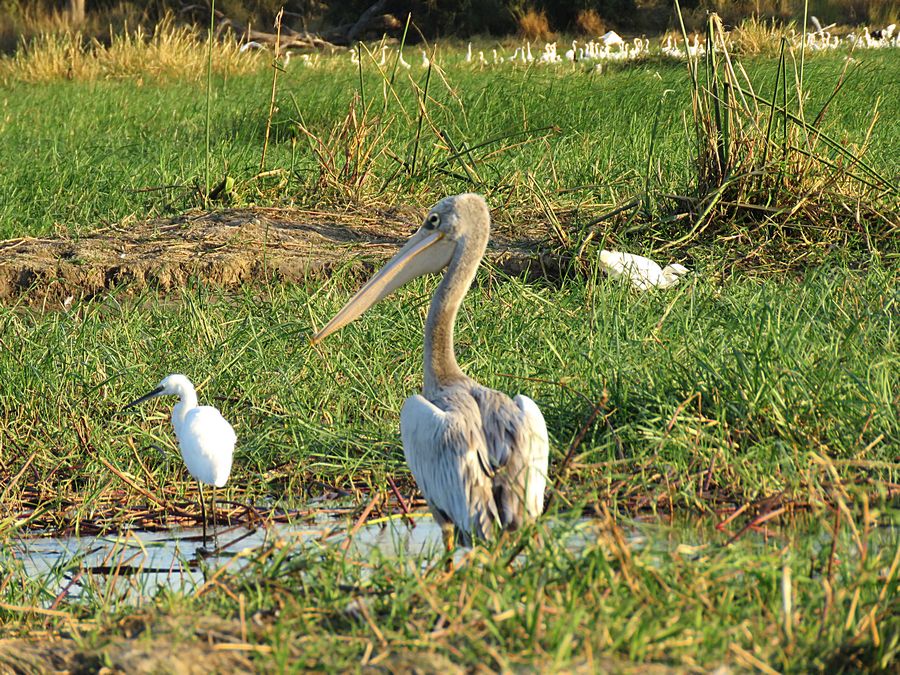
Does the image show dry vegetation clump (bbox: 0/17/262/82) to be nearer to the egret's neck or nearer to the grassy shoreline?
the grassy shoreline

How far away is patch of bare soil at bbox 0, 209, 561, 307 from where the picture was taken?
6883 mm

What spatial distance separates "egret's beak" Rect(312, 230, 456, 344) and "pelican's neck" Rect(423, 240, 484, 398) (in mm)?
60

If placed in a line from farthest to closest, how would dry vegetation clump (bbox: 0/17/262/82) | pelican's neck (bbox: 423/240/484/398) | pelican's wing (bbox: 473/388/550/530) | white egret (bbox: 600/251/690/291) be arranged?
dry vegetation clump (bbox: 0/17/262/82)
white egret (bbox: 600/251/690/291)
pelican's neck (bbox: 423/240/484/398)
pelican's wing (bbox: 473/388/550/530)

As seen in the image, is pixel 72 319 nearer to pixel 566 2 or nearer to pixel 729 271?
pixel 729 271

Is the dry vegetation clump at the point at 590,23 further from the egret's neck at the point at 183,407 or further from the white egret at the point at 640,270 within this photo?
the egret's neck at the point at 183,407

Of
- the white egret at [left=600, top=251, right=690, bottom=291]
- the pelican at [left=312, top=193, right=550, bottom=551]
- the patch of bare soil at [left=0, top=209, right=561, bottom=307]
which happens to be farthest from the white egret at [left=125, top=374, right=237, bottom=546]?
the white egret at [left=600, top=251, right=690, bottom=291]

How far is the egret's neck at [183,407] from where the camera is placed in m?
4.03

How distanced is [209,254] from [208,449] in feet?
11.3

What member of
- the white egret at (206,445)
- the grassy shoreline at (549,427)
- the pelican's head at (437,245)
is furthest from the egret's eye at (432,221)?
the white egret at (206,445)

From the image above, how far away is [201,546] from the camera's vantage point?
395 centimetres

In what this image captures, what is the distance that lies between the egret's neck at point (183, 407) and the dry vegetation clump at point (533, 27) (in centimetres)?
2357

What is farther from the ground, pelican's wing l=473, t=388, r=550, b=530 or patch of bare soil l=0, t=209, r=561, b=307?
pelican's wing l=473, t=388, r=550, b=530

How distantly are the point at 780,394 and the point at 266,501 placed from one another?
178cm

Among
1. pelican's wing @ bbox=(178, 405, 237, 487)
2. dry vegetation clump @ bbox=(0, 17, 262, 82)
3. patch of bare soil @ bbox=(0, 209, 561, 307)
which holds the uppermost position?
dry vegetation clump @ bbox=(0, 17, 262, 82)
